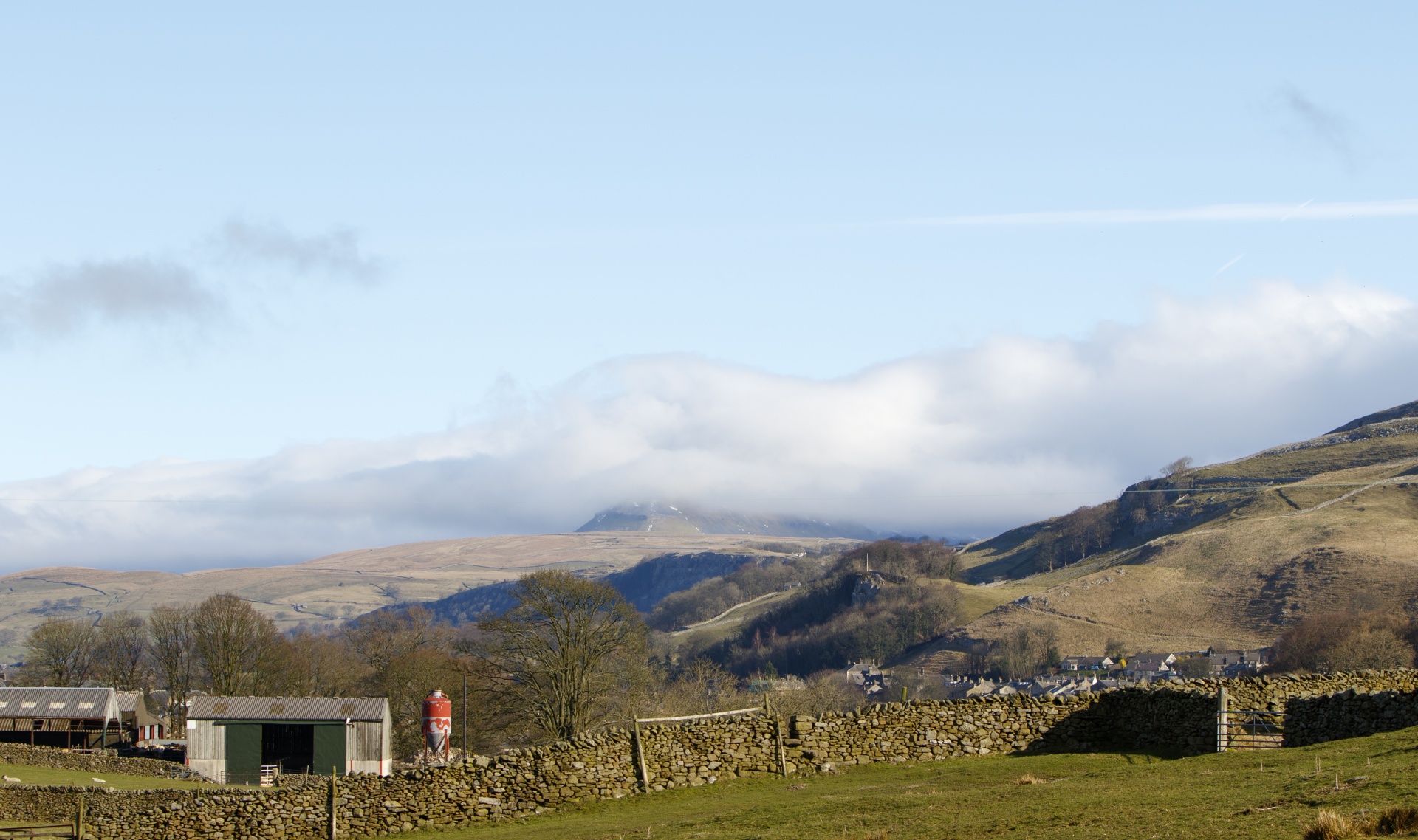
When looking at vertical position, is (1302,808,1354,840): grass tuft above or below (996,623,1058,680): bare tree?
above

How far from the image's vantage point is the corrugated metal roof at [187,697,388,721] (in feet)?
223

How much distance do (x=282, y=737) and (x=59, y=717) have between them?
72.8 feet

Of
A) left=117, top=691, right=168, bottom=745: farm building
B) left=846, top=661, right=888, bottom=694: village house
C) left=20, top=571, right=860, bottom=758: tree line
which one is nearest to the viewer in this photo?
left=20, top=571, right=860, bottom=758: tree line

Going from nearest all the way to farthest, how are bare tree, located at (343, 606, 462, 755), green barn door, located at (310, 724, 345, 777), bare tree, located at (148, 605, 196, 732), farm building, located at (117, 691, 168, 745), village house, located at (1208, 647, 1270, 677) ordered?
green barn door, located at (310, 724, 345, 777)
bare tree, located at (343, 606, 462, 755)
farm building, located at (117, 691, 168, 745)
bare tree, located at (148, 605, 196, 732)
village house, located at (1208, 647, 1270, 677)

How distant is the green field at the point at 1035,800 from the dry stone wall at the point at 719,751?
0.62 m

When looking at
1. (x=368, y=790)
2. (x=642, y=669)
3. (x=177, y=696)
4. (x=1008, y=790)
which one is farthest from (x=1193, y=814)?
(x=177, y=696)

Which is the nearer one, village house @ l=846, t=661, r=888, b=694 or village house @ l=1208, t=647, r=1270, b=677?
village house @ l=1208, t=647, r=1270, b=677

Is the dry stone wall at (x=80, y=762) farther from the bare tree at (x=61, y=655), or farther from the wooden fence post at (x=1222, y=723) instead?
the wooden fence post at (x=1222, y=723)

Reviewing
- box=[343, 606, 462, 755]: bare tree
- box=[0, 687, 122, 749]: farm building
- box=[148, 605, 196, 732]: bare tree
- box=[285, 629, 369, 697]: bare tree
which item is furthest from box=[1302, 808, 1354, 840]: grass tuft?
box=[148, 605, 196, 732]: bare tree

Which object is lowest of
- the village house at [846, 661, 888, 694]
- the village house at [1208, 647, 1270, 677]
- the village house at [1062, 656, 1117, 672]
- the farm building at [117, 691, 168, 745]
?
the village house at [846, 661, 888, 694]

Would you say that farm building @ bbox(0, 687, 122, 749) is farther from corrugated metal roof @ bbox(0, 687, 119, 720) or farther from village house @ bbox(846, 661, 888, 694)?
village house @ bbox(846, 661, 888, 694)

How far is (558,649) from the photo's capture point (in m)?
70.9

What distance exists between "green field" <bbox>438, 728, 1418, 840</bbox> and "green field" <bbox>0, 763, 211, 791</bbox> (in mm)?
31612

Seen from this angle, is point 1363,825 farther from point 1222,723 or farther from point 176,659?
point 176,659
